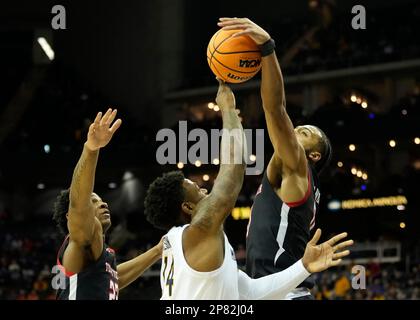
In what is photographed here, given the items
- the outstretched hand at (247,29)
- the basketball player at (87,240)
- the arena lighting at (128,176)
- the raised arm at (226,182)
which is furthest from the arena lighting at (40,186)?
the raised arm at (226,182)

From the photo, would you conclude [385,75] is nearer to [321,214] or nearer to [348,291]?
[321,214]


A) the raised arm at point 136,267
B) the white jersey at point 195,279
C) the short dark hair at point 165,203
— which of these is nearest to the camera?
Answer: the white jersey at point 195,279

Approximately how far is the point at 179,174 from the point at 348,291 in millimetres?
12724

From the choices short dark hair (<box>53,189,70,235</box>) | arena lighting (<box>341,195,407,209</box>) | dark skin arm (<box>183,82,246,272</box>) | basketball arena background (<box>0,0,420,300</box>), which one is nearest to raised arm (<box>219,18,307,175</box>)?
dark skin arm (<box>183,82,246,272</box>)

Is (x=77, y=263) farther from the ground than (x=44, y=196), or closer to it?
closer to it

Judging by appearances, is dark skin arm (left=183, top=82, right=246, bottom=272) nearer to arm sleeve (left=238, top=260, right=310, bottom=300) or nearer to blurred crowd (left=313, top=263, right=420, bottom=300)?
arm sleeve (left=238, top=260, right=310, bottom=300)

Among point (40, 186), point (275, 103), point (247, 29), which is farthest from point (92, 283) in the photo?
point (40, 186)

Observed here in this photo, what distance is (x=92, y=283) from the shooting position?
443 centimetres

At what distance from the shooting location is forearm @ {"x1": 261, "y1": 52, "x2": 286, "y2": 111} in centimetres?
431

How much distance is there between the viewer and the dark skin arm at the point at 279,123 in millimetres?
4309

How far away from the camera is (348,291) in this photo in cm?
1616

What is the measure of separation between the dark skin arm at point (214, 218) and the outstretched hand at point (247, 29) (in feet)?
2.24

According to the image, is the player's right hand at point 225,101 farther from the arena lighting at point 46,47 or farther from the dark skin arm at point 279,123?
the arena lighting at point 46,47

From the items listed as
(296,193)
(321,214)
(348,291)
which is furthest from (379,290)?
(296,193)
